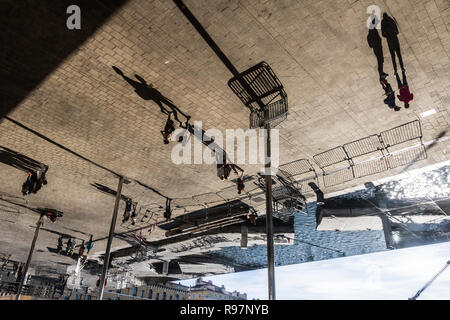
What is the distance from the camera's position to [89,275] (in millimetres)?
24219

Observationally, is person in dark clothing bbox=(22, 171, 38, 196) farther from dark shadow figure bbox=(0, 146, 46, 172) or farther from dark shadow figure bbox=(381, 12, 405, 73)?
dark shadow figure bbox=(381, 12, 405, 73)

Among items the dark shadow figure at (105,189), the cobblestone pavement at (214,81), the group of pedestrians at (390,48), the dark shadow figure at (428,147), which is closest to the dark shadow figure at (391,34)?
the group of pedestrians at (390,48)

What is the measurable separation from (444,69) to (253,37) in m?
4.06

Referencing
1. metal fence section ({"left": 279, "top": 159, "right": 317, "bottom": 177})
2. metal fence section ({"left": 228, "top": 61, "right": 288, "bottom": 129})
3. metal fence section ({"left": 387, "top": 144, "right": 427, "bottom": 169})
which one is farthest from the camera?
metal fence section ({"left": 279, "top": 159, "right": 317, "bottom": 177})

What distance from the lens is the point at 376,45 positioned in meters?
5.45

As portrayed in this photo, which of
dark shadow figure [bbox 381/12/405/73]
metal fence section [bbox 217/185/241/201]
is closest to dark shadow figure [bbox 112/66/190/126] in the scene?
metal fence section [bbox 217/185/241/201]

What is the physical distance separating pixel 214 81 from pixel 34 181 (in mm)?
7248

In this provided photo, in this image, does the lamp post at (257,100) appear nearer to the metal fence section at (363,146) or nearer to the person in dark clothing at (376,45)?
the person in dark clothing at (376,45)

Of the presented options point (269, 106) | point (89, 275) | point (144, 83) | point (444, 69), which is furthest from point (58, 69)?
point (89, 275)

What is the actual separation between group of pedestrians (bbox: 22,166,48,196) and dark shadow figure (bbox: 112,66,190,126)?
5.24 m

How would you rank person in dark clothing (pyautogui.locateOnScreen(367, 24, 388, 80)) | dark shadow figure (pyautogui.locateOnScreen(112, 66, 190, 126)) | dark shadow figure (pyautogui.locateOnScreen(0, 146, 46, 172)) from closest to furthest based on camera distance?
person in dark clothing (pyautogui.locateOnScreen(367, 24, 388, 80)) < dark shadow figure (pyautogui.locateOnScreen(112, 66, 190, 126)) < dark shadow figure (pyautogui.locateOnScreen(0, 146, 46, 172))

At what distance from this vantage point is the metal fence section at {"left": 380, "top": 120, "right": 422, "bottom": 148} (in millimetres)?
7449

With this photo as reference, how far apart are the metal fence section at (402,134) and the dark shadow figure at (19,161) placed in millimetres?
10713

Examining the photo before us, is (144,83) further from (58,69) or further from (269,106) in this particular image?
(269,106)
